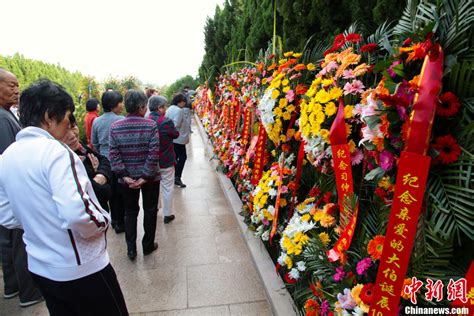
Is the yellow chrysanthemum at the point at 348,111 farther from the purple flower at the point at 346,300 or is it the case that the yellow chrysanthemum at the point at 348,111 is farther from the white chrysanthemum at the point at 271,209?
the white chrysanthemum at the point at 271,209

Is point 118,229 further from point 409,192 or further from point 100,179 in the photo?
point 409,192

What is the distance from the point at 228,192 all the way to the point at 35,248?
3904mm

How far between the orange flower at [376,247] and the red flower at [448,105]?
668 millimetres

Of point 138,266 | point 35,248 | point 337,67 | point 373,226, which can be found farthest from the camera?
point 138,266

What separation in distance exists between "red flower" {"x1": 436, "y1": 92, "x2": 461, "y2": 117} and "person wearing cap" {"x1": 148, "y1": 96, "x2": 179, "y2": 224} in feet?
11.4

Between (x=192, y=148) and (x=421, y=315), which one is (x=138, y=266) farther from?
(x=192, y=148)

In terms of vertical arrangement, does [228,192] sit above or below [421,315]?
below

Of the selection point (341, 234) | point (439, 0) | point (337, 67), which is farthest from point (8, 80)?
point (439, 0)

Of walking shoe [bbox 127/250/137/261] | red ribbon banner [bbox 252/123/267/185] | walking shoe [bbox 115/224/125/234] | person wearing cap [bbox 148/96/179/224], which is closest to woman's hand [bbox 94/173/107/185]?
red ribbon banner [bbox 252/123/267/185]

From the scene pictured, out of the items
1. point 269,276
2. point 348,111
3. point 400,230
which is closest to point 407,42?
point 348,111

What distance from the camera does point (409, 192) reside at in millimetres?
1370

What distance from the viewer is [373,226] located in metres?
1.84

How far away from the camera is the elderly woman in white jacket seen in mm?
1550

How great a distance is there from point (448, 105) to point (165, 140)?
3522mm
